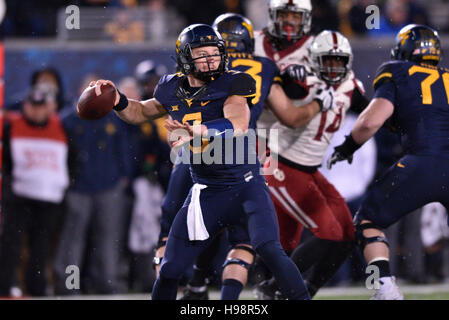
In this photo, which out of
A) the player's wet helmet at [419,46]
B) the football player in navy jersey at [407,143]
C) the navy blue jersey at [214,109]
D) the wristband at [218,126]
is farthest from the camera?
the player's wet helmet at [419,46]

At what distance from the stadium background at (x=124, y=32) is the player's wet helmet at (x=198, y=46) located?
12.0ft

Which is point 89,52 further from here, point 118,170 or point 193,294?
point 193,294

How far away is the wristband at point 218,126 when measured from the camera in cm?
412

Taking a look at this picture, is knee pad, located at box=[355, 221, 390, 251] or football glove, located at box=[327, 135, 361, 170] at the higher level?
football glove, located at box=[327, 135, 361, 170]

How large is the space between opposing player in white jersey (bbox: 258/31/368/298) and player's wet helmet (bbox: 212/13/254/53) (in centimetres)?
42

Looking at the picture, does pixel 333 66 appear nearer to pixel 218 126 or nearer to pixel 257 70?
pixel 257 70

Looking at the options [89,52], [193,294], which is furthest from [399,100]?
[89,52]

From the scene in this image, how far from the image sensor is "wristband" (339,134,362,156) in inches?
203

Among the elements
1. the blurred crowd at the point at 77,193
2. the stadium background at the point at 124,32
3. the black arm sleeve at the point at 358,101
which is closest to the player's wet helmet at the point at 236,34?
the black arm sleeve at the point at 358,101

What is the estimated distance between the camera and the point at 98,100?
14.8 feet

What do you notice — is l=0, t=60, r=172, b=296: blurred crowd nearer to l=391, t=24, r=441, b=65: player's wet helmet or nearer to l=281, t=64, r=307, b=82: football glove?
l=281, t=64, r=307, b=82: football glove

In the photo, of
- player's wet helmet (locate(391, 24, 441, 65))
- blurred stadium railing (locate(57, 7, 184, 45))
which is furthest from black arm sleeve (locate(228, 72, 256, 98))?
blurred stadium railing (locate(57, 7, 184, 45))

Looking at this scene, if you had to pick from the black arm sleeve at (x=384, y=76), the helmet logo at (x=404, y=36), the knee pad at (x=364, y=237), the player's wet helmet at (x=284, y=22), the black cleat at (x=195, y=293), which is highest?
the player's wet helmet at (x=284, y=22)

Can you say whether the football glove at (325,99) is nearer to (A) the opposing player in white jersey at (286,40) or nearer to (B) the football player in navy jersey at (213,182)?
(A) the opposing player in white jersey at (286,40)
